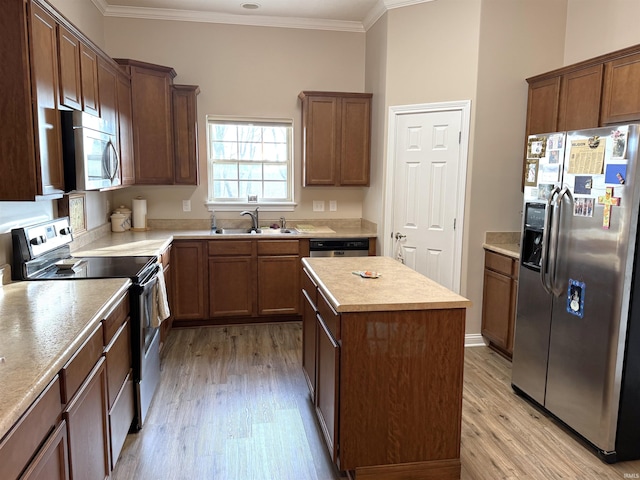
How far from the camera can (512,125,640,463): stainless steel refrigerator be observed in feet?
7.77

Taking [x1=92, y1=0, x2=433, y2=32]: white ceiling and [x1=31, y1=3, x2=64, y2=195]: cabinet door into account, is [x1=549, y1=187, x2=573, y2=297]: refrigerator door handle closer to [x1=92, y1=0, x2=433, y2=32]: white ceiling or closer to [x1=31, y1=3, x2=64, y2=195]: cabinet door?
[x1=92, y1=0, x2=433, y2=32]: white ceiling

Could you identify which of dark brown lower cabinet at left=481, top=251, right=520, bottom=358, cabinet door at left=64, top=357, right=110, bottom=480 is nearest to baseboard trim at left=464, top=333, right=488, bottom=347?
dark brown lower cabinet at left=481, top=251, right=520, bottom=358

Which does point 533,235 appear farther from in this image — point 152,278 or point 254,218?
point 254,218

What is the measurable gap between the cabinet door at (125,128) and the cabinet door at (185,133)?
48cm

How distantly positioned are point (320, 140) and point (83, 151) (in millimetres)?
2572

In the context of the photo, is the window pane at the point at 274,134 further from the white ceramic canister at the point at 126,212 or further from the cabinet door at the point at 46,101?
the cabinet door at the point at 46,101

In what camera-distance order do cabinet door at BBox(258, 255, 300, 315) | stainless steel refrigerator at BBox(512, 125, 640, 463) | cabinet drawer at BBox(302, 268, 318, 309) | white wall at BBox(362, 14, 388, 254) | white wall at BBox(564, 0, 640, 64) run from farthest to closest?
cabinet door at BBox(258, 255, 300, 315) → white wall at BBox(362, 14, 388, 254) → white wall at BBox(564, 0, 640, 64) → cabinet drawer at BBox(302, 268, 318, 309) → stainless steel refrigerator at BBox(512, 125, 640, 463)

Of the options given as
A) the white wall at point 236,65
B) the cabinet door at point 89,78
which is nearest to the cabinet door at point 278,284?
the white wall at point 236,65

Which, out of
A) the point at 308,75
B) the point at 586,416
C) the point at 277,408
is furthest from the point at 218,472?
the point at 308,75

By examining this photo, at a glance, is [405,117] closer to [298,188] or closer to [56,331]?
[298,188]

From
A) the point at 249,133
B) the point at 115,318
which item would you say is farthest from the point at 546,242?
the point at 249,133

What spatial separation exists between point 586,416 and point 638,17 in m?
2.69

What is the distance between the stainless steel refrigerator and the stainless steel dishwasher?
6.04 ft

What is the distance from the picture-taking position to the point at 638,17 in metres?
3.25
